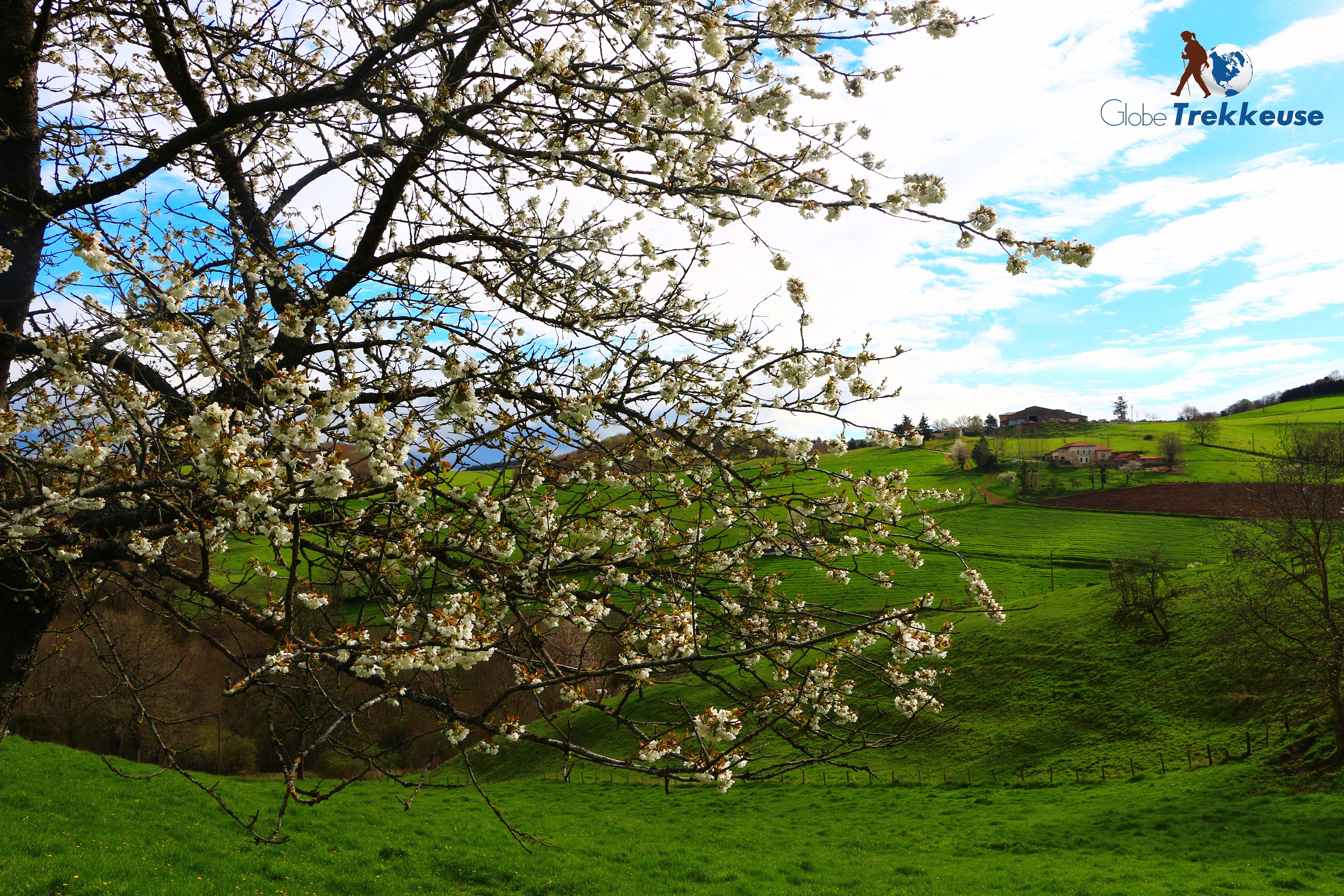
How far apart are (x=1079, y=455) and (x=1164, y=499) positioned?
80.9ft

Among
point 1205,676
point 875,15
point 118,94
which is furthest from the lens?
point 1205,676

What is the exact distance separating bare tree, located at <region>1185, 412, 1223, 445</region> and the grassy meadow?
202ft

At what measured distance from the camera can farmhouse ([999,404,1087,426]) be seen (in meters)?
114

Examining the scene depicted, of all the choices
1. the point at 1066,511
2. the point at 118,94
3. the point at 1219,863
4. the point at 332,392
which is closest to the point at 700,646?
the point at 332,392

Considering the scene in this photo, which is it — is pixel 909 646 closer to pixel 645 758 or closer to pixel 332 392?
pixel 645 758

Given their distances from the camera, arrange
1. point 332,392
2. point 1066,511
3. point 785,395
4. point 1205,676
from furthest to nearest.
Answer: point 1066,511, point 1205,676, point 785,395, point 332,392

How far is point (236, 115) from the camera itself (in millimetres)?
4297

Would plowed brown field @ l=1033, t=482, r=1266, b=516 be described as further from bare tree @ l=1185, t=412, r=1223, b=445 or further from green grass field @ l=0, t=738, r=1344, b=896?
green grass field @ l=0, t=738, r=1344, b=896

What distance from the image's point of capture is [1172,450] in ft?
257

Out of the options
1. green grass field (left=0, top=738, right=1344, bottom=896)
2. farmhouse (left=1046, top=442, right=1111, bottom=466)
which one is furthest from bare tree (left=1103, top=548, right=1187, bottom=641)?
farmhouse (left=1046, top=442, right=1111, bottom=466)

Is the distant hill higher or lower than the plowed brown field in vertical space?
higher

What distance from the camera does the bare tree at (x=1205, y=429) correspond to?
8794 centimetres

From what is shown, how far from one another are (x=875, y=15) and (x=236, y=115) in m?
3.87

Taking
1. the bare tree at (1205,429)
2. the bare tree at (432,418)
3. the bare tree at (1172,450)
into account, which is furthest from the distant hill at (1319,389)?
the bare tree at (432,418)
